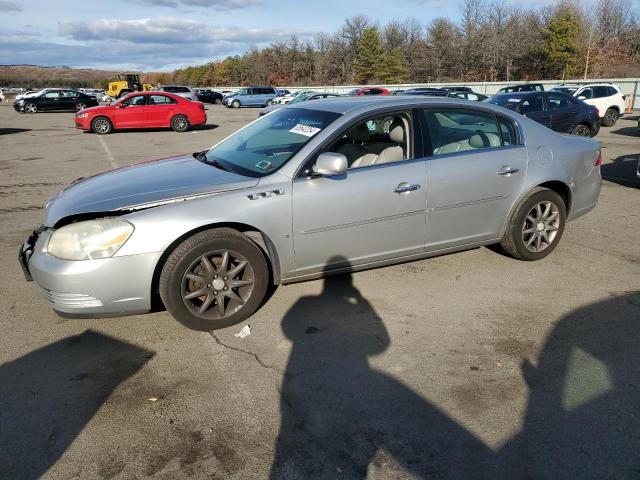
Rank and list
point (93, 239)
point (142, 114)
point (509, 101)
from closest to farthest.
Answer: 1. point (93, 239)
2. point (509, 101)
3. point (142, 114)

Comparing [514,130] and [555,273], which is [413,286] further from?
[514,130]

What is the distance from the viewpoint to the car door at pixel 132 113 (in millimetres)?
20078

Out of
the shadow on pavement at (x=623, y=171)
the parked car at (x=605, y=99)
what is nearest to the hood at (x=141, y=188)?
the shadow on pavement at (x=623, y=171)

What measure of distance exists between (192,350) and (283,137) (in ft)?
6.42

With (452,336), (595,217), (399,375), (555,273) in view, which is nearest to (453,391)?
(399,375)

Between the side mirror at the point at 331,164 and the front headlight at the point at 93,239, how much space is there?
4.52ft

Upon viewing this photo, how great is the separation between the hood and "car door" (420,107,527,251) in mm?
1596

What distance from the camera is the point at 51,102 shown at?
33438 mm

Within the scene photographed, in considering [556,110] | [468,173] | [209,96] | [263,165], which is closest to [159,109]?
[556,110]

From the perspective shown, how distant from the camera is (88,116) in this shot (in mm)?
19578

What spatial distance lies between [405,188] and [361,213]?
0.44 metres

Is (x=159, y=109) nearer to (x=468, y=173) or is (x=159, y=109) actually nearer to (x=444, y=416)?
(x=468, y=173)

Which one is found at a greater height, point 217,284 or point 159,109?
point 159,109

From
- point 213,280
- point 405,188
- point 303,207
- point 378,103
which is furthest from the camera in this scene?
point 378,103
